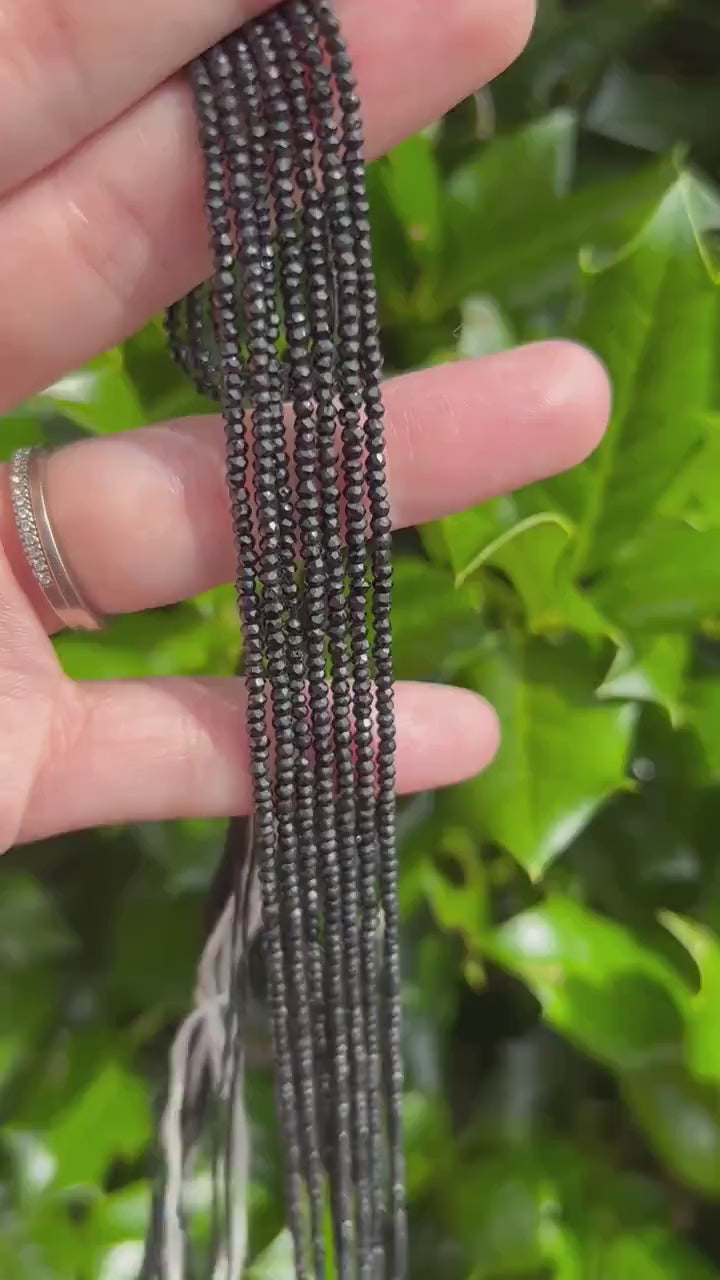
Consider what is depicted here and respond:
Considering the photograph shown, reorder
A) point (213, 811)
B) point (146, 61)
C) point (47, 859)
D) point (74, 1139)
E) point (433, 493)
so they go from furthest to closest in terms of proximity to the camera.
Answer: point (47, 859) < point (74, 1139) < point (213, 811) < point (433, 493) < point (146, 61)

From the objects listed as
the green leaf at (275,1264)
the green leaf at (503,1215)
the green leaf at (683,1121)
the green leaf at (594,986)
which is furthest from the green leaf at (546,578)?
the green leaf at (275,1264)

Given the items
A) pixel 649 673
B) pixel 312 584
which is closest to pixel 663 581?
pixel 649 673

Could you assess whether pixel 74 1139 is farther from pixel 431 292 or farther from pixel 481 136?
pixel 481 136

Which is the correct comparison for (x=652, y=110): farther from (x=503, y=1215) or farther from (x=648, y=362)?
(x=503, y=1215)

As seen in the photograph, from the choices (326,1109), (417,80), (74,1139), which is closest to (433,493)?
(417,80)

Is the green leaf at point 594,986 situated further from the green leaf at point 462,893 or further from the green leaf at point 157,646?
the green leaf at point 157,646

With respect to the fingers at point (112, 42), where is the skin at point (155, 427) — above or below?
below
